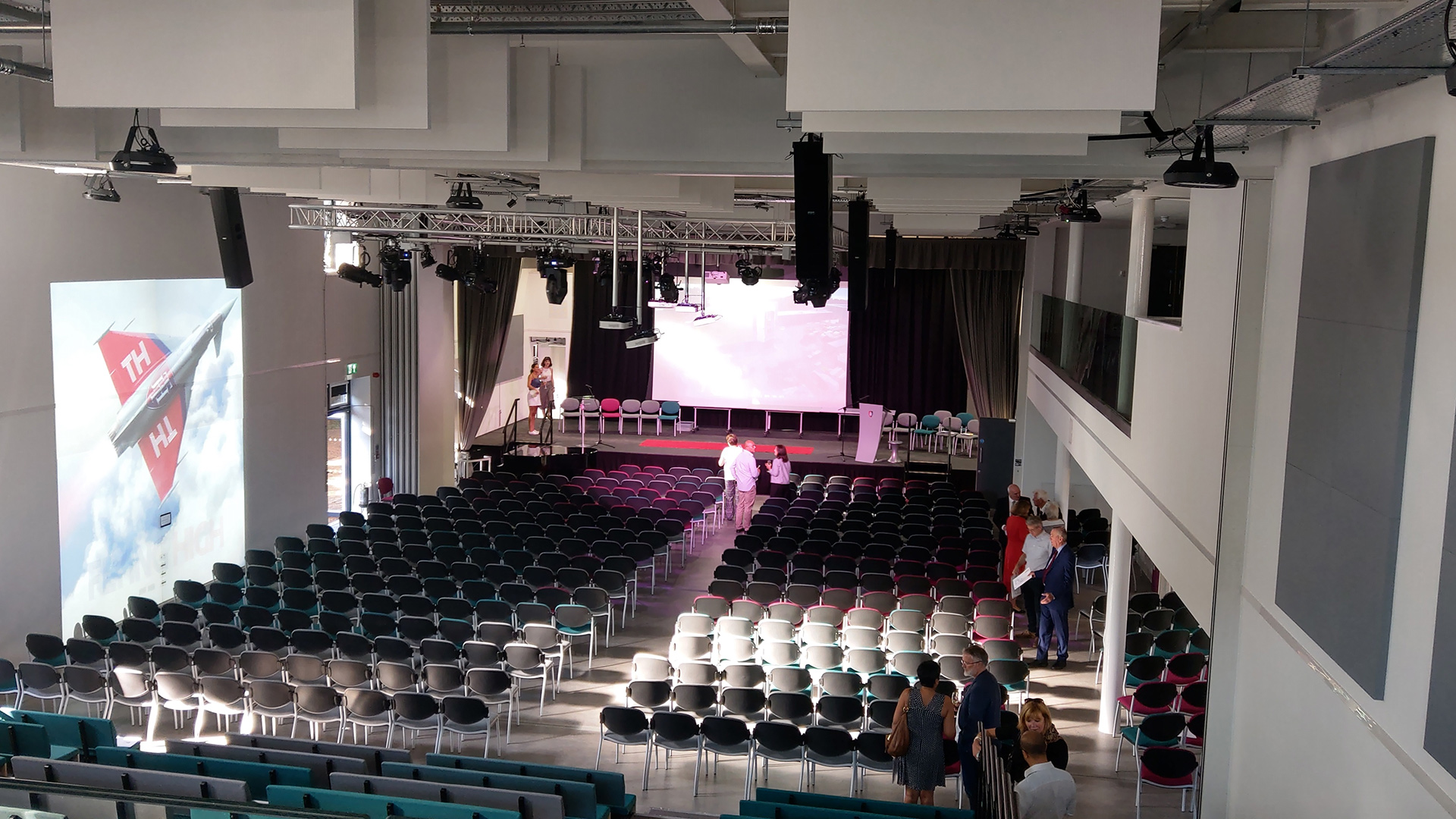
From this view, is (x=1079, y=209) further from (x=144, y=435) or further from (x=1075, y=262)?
(x=144, y=435)

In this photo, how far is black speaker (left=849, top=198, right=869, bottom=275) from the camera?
10203 mm

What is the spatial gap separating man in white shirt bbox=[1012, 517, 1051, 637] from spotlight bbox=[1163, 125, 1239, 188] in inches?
257

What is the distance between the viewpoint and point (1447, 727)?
400cm

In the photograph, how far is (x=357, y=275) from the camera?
52.6 ft

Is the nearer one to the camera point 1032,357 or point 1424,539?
point 1424,539

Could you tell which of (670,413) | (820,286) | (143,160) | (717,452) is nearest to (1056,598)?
(820,286)

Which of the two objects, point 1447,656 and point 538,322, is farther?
point 538,322

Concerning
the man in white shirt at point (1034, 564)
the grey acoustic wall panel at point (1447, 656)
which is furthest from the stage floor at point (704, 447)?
the grey acoustic wall panel at point (1447, 656)

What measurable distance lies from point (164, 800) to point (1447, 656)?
5661mm

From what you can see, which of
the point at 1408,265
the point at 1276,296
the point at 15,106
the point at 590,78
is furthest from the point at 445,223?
the point at 1408,265

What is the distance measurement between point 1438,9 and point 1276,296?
3247 millimetres

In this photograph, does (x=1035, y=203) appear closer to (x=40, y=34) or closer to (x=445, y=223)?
(x=445, y=223)

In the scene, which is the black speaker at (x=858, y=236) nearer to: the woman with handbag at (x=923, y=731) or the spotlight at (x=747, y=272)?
the woman with handbag at (x=923, y=731)

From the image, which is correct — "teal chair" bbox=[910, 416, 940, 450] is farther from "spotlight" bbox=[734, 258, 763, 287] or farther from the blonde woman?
the blonde woman
